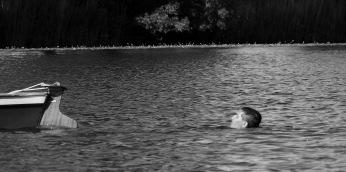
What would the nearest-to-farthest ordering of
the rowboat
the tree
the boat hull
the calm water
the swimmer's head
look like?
the calm water → the rowboat → the boat hull → the swimmer's head → the tree

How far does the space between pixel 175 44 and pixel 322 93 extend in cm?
6805

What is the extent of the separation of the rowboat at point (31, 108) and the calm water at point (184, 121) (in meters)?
0.41

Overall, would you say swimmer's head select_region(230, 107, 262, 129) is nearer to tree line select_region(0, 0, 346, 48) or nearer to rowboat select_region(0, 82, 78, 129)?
rowboat select_region(0, 82, 78, 129)

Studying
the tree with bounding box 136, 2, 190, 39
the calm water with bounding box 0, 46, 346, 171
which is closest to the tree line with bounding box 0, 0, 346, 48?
the tree with bounding box 136, 2, 190, 39

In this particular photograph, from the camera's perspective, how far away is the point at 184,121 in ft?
104

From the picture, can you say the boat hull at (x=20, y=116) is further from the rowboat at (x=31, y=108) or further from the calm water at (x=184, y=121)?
the calm water at (x=184, y=121)

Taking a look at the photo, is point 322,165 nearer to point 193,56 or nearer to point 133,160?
point 133,160

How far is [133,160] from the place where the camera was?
76.1 ft

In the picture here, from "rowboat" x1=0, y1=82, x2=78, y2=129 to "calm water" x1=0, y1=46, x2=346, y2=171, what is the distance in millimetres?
413

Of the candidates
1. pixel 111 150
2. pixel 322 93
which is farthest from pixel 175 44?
pixel 111 150

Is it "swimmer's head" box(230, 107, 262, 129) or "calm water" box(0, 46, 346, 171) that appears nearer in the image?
"calm water" box(0, 46, 346, 171)

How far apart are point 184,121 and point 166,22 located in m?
70.8

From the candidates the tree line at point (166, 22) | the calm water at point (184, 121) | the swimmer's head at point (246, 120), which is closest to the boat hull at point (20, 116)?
the calm water at point (184, 121)

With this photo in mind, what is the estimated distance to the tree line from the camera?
97.4m
